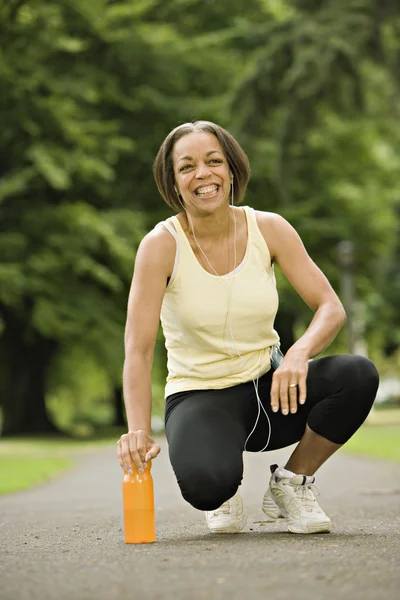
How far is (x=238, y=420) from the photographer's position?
15.4 ft

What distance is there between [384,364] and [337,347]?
45.5 ft

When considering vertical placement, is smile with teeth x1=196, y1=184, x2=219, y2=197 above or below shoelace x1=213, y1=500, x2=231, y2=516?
above

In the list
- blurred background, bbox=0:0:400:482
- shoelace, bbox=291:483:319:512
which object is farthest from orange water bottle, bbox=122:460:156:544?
blurred background, bbox=0:0:400:482

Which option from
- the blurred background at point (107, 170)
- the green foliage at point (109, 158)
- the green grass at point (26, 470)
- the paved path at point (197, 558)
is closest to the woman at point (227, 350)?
the paved path at point (197, 558)

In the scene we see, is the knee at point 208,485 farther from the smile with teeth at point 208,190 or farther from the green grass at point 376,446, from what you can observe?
the green grass at point 376,446

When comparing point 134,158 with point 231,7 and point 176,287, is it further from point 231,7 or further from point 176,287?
point 176,287

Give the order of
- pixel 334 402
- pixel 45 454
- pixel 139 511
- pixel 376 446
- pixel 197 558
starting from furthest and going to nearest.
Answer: pixel 45 454, pixel 376 446, pixel 334 402, pixel 139 511, pixel 197 558

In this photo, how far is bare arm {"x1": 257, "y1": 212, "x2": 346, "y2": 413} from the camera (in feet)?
14.6

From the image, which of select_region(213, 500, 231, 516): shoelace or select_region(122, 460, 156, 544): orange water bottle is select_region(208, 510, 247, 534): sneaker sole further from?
select_region(122, 460, 156, 544): orange water bottle

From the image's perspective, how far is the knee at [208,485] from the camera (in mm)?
4426


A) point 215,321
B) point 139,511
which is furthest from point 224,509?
point 215,321

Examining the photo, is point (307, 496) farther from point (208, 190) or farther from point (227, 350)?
point (208, 190)

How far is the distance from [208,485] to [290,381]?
50cm

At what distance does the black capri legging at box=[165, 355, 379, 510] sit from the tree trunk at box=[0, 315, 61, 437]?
22170mm
